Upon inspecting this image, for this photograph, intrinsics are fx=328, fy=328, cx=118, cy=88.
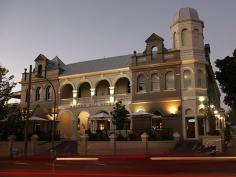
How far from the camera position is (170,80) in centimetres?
3484

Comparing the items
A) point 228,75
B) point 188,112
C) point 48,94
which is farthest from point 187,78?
point 48,94

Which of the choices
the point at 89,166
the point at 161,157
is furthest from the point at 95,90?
the point at 161,157

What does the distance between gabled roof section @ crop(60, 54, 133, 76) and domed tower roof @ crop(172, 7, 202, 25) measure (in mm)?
7172

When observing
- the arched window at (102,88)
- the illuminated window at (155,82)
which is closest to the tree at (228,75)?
the illuminated window at (155,82)

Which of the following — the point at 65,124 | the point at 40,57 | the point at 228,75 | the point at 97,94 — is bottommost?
the point at 65,124

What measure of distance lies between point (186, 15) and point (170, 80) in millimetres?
7572

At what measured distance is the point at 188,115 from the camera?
32.9 meters

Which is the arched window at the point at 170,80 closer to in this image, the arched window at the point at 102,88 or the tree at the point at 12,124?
the arched window at the point at 102,88

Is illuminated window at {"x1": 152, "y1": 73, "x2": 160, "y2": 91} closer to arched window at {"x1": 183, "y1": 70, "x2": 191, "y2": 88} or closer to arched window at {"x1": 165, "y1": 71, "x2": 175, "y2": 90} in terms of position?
arched window at {"x1": 165, "y1": 71, "x2": 175, "y2": 90}

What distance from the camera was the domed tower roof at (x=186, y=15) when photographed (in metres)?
35.9

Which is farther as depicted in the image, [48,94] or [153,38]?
[48,94]

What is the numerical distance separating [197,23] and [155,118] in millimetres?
11412

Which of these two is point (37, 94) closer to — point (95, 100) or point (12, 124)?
point (12, 124)

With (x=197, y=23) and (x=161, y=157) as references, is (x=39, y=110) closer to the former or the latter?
(x=197, y=23)
